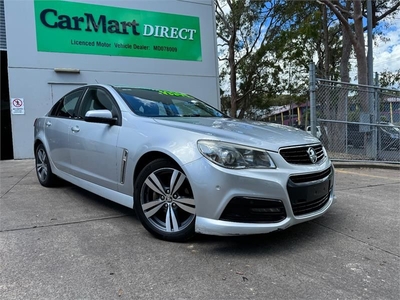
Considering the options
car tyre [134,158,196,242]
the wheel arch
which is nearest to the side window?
the wheel arch

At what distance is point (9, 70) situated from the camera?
396 inches

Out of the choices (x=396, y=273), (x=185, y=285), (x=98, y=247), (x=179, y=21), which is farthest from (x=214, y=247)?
(x=179, y=21)

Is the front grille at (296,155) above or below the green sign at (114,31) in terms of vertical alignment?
below

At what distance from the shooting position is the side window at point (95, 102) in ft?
13.5

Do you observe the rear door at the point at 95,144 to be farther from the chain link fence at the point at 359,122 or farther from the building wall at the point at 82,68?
the building wall at the point at 82,68

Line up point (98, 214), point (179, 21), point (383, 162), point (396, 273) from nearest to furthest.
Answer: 1. point (396, 273)
2. point (98, 214)
3. point (383, 162)
4. point (179, 21)

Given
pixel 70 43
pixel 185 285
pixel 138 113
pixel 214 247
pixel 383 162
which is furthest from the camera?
pixel 70 43

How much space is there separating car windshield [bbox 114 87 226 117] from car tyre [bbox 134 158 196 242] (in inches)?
33.6

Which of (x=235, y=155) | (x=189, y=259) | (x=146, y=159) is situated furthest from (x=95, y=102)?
(x=189, y=259)

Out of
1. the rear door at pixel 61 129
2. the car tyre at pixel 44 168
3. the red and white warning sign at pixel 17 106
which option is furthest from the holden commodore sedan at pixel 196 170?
the red and white warning sign at pixel 17 106

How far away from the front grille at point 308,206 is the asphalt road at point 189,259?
0.33m

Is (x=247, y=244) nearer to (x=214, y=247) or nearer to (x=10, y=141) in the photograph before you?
(x=214, y=247)

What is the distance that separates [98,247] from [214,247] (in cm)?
105

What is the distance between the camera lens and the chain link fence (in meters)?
8.15
